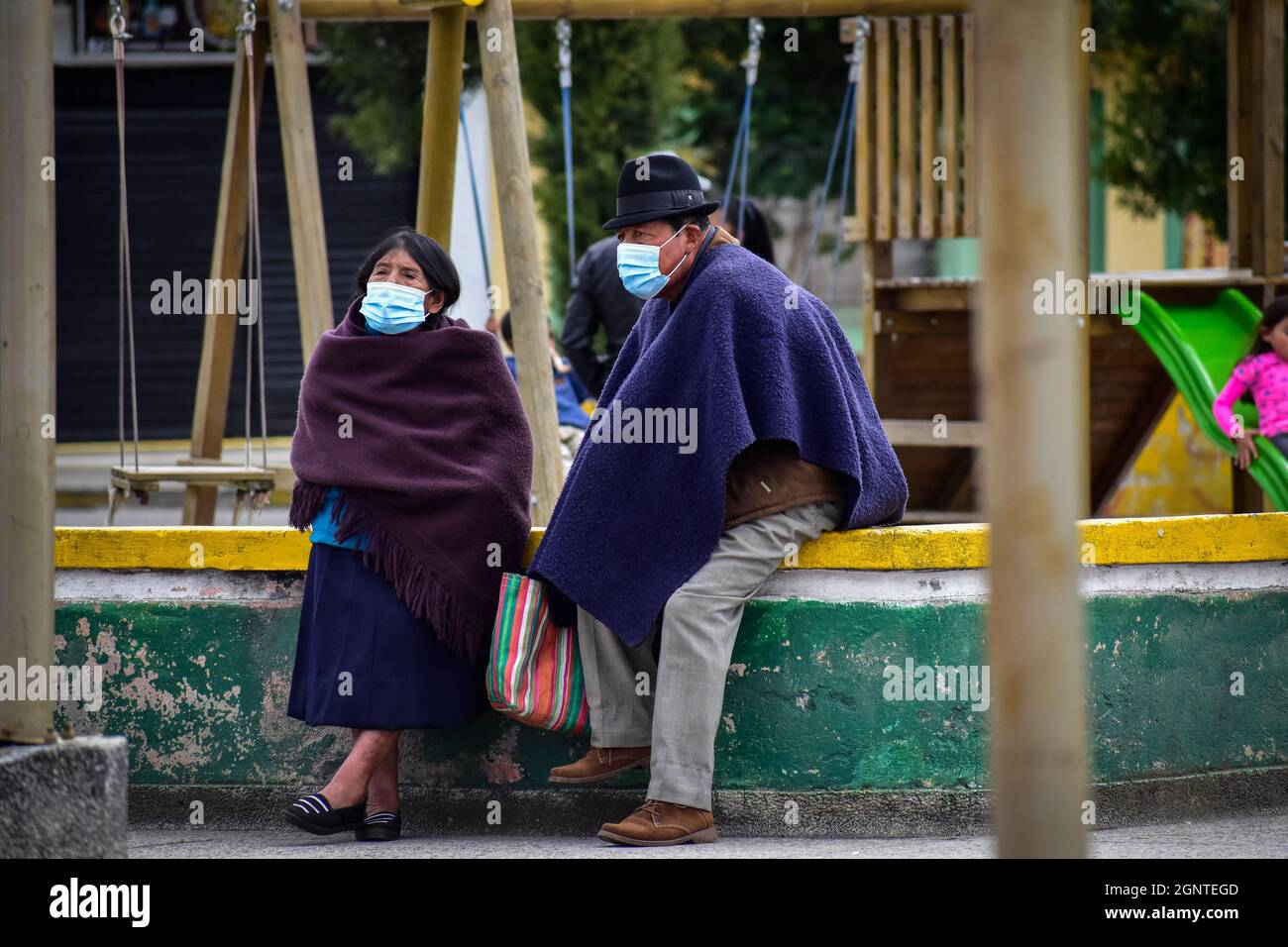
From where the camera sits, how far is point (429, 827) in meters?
4.81

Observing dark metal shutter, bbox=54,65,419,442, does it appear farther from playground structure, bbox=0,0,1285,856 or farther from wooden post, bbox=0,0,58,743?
wooden post, bbox=0,0,58,743

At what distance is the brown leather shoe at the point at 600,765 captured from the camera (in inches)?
179

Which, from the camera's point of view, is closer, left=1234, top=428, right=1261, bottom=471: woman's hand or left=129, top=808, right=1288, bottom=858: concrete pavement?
left=129, top=808, right=1288, bottom=858: concrete pavement

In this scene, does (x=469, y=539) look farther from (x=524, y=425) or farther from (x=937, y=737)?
(x=937, y=737)

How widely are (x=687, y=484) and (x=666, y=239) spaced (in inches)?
25.4

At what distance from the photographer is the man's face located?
448 centimetres

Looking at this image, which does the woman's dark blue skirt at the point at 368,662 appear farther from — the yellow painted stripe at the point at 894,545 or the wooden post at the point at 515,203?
the wooden post at the point at 515,203

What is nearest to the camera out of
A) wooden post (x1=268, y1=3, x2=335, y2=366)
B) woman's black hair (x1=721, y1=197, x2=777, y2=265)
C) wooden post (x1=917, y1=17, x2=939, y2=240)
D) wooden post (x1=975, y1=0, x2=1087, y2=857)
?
wooden post (x1=975, y1=0, x2=1087, y2=857)

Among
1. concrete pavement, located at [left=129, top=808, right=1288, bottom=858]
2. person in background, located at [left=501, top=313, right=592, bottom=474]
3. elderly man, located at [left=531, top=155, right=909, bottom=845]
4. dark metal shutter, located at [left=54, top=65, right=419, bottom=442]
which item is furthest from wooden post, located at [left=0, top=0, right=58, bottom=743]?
dark metal shutter, located at [left=54, top=65, right=419, bottom=442]

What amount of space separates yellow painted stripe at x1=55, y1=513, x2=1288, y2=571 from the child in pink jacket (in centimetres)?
225

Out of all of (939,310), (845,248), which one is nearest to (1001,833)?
(939,310)

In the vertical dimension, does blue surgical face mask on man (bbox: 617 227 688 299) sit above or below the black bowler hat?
below

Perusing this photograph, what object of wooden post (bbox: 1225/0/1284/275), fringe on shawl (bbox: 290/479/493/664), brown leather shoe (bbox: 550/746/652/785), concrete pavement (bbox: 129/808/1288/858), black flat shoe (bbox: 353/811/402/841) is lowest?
concrete pavement (bbox: 129/808/1288/858)

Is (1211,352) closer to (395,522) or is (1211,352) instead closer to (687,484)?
(687,484)
